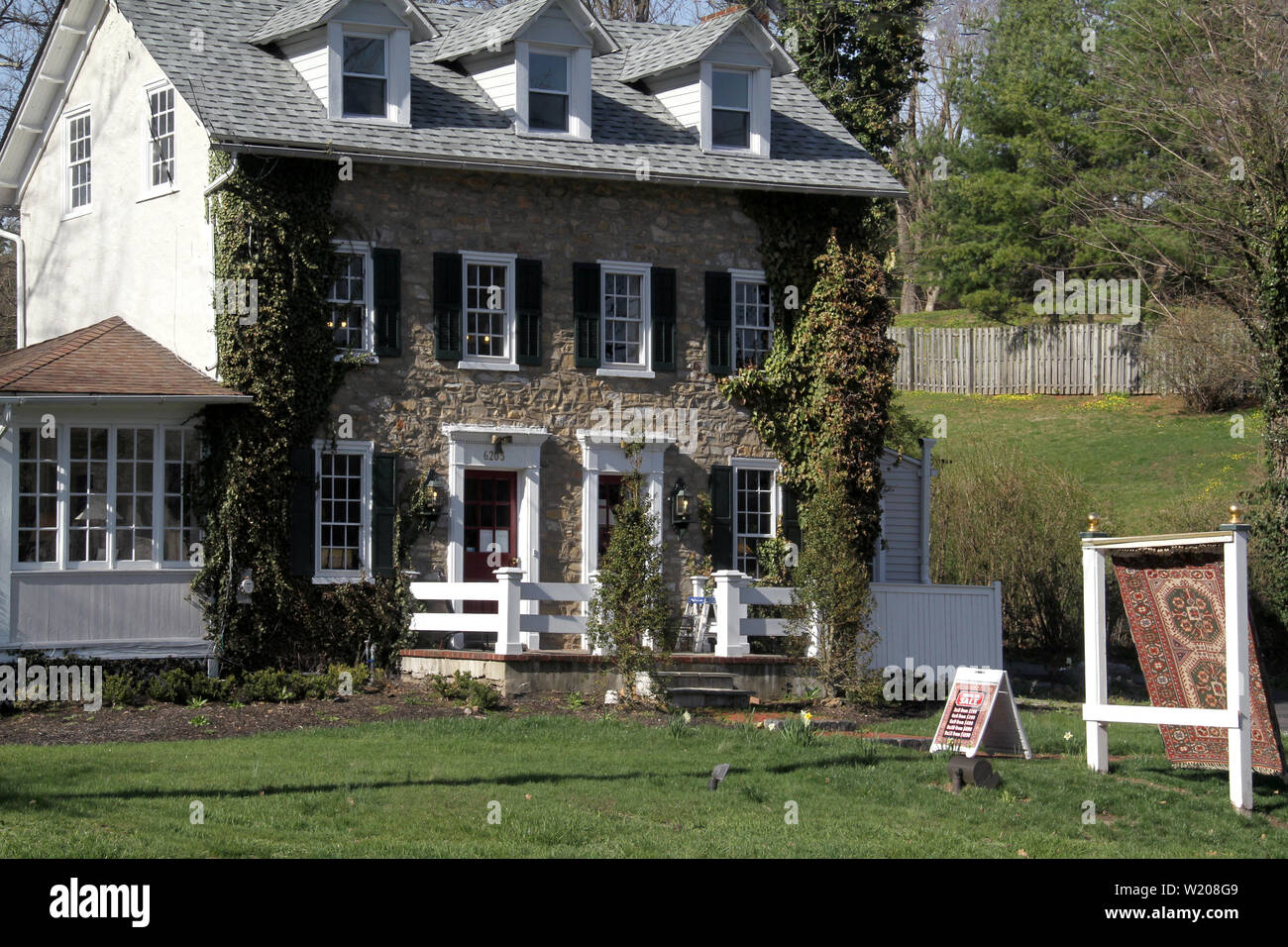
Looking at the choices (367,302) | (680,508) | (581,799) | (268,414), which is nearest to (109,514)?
(268,414)

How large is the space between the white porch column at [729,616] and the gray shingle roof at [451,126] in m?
5.63

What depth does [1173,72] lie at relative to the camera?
34.3 meters

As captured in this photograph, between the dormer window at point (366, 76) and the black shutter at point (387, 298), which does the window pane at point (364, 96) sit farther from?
the black shutter at point (387, 298)

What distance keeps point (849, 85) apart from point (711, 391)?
880 cm

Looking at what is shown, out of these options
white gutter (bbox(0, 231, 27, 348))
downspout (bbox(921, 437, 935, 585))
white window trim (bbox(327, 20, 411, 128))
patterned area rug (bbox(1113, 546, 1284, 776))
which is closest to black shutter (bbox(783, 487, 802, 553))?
downspout (bbox(921, 437, 935, 585))

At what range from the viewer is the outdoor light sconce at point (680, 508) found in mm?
22125

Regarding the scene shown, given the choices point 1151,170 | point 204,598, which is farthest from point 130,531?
point 1151,170

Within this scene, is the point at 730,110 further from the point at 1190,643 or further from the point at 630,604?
the point at 1190,643

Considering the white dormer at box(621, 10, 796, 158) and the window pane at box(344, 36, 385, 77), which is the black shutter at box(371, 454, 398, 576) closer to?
the window pane at box(344, 36, 385, 77)

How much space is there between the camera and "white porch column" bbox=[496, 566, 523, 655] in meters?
19.1

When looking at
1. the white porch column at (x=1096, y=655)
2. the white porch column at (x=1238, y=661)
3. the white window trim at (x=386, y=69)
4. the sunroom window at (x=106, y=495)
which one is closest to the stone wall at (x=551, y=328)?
the white window trim at (x=386, y=69)

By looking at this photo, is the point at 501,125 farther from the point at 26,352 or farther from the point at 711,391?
the point at 26,352

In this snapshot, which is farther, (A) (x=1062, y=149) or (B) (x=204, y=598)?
(A) (x=1062, y=149)

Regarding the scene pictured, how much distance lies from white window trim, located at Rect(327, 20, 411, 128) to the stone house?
4 centimetres
